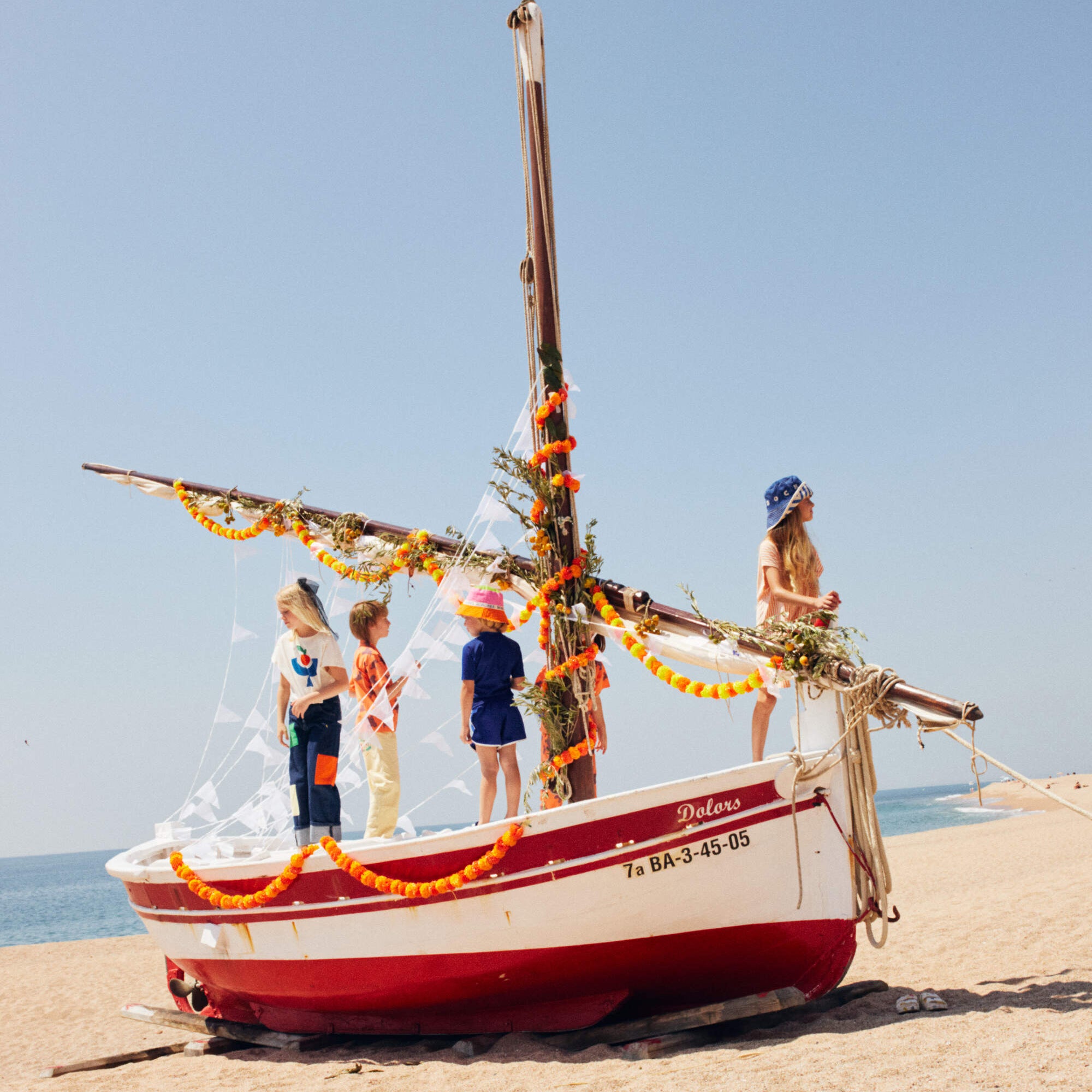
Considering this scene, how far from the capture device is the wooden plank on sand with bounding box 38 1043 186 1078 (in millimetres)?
6309

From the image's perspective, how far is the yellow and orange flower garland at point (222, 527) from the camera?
8.64 meters

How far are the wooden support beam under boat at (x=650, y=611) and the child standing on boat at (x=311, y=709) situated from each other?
3.89 feet

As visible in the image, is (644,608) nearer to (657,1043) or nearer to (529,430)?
(529,430)

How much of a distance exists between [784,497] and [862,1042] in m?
2.87

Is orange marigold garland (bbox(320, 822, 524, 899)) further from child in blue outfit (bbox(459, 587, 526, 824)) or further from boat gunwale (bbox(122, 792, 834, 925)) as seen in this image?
child in blue outfit (bbox(459, 587, 526, 824))

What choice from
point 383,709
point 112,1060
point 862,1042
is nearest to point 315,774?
point 383,709

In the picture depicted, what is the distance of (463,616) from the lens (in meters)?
6.23

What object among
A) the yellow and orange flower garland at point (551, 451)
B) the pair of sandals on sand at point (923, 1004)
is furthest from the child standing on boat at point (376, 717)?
the pair of sandals on sand at point (923, 1004)

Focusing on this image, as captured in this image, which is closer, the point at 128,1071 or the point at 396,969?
the point at 396,969

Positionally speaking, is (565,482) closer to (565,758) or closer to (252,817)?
(565,758)

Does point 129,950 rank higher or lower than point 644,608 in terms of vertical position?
lower

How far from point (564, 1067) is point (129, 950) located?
16.0m

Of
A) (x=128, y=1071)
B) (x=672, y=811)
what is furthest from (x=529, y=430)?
(x=128, y=1071)

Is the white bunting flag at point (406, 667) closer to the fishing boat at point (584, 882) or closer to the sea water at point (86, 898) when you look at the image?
the fishing boat at point (584, 882)
